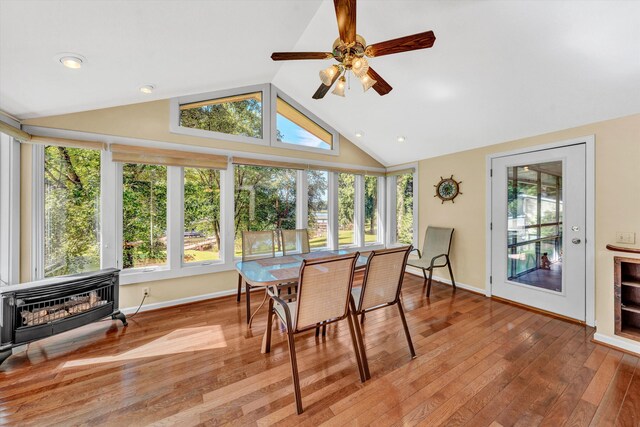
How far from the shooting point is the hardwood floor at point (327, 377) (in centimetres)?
154

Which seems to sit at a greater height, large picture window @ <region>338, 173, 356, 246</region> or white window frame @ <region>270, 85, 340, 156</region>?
white window frame @ <region>270, 85, 340, 156</region>

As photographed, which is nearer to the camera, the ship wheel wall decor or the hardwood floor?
the hardwood floor

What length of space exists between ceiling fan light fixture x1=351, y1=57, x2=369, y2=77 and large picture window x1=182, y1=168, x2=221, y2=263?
2.46 m

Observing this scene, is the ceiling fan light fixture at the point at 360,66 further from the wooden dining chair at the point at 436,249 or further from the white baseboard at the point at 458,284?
the white baseboard at the point at 458,284

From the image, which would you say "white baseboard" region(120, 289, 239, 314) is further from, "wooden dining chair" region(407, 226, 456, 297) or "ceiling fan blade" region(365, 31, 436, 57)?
"ceiling fan blade" region(365, 31, 436, 57)

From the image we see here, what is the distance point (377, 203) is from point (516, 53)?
3.30 metres

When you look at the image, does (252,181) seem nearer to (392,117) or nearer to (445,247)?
(392,117)

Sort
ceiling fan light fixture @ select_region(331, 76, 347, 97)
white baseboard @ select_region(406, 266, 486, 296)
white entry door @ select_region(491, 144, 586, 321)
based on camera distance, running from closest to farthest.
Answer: ceiling fan light fixture @ select_region(331, 76, 347, 97) < white entry door @ select_region(491, 144, 586, 321) < white baseboard @ select_region(406, 266, 486, 296)

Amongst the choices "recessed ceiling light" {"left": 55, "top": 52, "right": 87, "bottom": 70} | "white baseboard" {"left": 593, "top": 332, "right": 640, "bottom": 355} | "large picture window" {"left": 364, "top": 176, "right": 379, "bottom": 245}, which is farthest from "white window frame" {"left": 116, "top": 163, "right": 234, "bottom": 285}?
"white baseboard" {"left": 593, "top": 332, "right": 640, "bottom": 355}

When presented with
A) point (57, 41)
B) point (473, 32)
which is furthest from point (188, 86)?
point (473, 32)

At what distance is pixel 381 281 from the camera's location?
2041mm

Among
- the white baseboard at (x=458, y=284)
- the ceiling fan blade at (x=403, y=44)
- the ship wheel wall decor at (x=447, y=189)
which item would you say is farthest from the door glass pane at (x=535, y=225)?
the ceiling fan blade at (x=403, y=44)

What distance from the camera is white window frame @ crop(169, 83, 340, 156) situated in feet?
10.6

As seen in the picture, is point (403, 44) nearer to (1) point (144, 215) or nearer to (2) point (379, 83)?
(2) point (379, 83)
